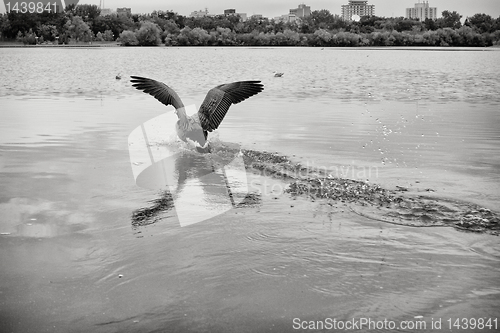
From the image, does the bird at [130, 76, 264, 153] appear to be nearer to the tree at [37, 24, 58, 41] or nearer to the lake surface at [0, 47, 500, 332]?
the lake surface at [0, 47, 500, 332]

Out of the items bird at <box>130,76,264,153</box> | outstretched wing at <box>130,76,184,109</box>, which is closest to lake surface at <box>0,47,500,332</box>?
bird at <box>130,76,264,153</box>

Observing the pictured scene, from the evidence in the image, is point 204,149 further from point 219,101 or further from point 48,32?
point 48,32

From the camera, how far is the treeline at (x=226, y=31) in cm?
13038

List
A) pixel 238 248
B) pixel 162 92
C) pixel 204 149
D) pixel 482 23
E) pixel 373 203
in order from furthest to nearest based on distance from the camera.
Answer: pixel 482 23
pixel 204 149
pixel 162 92
pixel 373 203
pixel 238 248

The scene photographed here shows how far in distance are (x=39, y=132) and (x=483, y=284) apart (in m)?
10.9

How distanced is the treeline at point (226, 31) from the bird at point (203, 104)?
120 meters

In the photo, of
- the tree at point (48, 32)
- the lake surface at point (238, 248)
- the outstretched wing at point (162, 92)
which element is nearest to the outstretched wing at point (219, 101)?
the outstretched wing at point (162, 92)

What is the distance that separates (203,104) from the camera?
11141 millimetres

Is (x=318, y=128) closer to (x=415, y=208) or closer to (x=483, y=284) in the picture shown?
(x=415, y=208)

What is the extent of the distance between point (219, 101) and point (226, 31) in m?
145

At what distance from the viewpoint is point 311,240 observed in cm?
634

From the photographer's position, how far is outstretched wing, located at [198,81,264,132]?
36.2 ft

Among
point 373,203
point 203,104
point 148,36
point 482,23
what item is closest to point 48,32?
point 148,36

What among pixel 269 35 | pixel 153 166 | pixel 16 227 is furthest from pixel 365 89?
pixel 269 35
